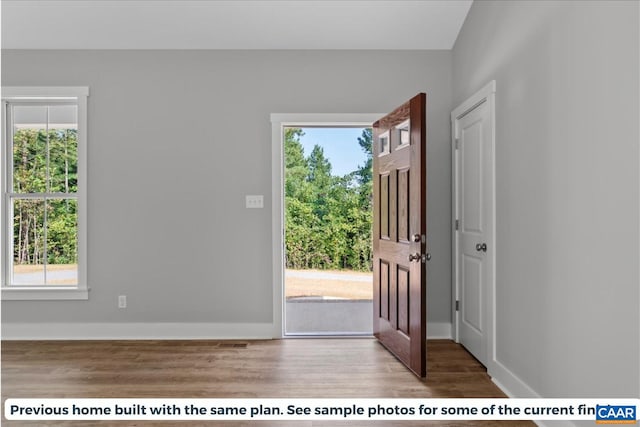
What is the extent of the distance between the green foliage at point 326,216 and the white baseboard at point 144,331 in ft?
10.3

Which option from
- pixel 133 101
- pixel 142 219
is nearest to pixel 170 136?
pixel 133 101

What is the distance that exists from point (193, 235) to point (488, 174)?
266 centimetres

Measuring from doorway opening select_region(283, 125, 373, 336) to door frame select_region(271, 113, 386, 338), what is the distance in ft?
9.71

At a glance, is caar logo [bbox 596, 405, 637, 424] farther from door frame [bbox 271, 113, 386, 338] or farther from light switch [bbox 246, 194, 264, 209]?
light switch [bbox 246, 194, 264, 209]

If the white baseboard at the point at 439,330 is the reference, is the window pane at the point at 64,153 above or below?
above

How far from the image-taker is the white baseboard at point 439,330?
429cm

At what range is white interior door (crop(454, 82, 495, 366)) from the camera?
3387mm

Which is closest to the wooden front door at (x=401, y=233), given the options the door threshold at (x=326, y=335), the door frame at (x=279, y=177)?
the door threshold at (x=326, y=335)

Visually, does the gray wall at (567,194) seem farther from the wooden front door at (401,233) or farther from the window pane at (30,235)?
the window pane at (30,235)

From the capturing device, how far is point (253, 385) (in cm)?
312

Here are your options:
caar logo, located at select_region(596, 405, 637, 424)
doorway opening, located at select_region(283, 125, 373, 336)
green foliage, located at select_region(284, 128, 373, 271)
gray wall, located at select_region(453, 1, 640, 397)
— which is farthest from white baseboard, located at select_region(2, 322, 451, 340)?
green foliage, located at select_region(284, 128, 373, 271)

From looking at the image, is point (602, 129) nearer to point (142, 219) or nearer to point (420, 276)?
point (420, 276)

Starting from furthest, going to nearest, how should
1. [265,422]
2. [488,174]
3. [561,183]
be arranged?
[488,174] → [265,422] → [561,183]

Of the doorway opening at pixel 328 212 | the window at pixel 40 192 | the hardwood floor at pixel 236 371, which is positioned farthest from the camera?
the doorway opening at pixel 328 212
